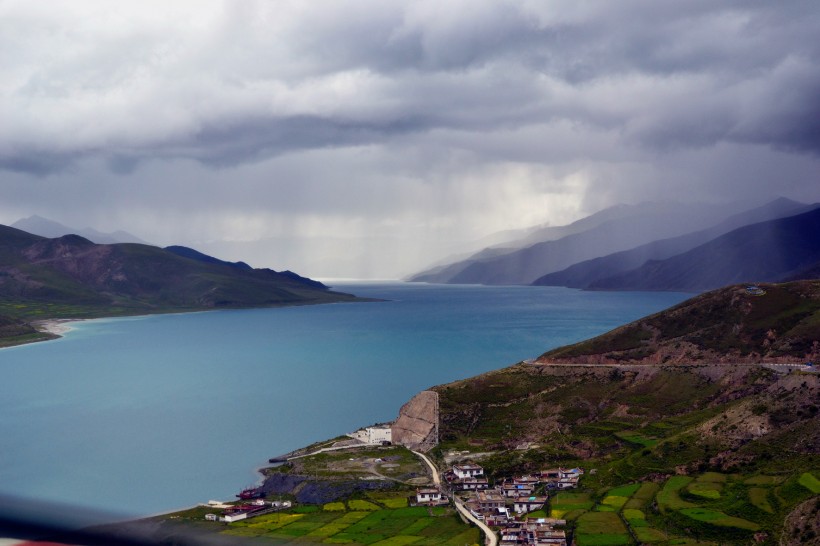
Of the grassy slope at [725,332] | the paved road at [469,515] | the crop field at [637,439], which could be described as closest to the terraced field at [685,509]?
the paved road at [469,515]

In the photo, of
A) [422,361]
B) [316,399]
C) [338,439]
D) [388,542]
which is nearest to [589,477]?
[388,542]

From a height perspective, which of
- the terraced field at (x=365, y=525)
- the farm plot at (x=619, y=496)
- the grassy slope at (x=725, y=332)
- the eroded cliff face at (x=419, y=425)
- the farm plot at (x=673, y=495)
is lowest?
the terraced field at (x=365, y=525)

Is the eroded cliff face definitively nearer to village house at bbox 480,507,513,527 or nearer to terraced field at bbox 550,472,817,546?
village house at bbox 480,507,513,527

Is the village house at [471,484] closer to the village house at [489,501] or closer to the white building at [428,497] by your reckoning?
the village house at [489,501]

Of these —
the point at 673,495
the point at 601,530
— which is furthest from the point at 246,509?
the point at 673,495

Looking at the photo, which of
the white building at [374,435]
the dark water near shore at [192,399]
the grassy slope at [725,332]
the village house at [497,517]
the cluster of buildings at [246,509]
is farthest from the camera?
the grassy slope at [725,332]

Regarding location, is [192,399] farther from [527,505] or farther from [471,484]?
[527,505]

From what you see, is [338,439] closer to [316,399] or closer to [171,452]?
[171,452]
